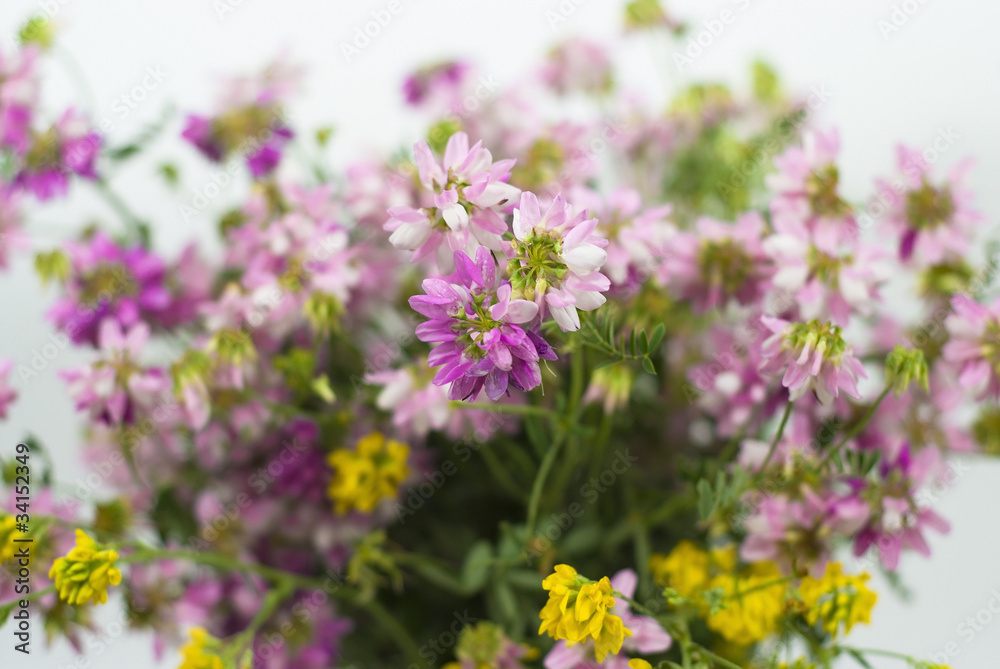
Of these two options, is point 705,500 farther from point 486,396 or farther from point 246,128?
point 246,128

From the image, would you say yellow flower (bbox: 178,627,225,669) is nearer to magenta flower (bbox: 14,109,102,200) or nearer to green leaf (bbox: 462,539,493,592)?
green leaf (bbox: 462,539,493,592)

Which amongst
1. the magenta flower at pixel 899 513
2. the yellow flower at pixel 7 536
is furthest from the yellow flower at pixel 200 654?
the magenta flower at pixel 899 513

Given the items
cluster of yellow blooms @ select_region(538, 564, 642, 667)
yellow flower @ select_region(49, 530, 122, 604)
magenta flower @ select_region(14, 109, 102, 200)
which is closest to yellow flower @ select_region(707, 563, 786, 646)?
cluster of yellow blooms @ select_region(538, 564, 642, 667)

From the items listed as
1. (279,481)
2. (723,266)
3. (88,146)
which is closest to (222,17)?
(88,146)

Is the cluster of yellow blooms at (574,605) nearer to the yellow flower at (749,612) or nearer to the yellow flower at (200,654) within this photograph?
the yellow flower at (749,612)

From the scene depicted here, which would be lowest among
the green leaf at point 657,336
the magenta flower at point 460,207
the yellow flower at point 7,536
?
the yellow flower at point 7,536

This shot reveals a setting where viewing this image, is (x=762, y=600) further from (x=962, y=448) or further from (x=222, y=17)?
(x=222, y=17)

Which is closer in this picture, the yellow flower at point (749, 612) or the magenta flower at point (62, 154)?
the yellow flower at point (749, 612)

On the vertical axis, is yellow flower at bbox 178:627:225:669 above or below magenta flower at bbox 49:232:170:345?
below
